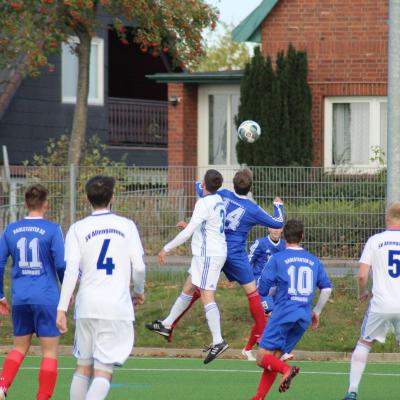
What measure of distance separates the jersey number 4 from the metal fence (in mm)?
9773

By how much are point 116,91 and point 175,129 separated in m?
9.12

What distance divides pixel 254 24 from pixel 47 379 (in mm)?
18183

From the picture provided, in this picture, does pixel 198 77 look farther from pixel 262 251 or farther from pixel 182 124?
pixel 262 251

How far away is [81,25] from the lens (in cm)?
2525

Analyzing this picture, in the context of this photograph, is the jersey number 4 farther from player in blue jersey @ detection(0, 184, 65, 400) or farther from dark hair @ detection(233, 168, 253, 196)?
dark hair @ detection(233, 168, 253, 196)

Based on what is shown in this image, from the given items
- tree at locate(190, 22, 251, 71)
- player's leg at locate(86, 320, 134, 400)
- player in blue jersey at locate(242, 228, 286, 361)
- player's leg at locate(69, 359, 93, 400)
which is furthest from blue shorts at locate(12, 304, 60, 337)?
tree at locate(190, 22, 251, 71)

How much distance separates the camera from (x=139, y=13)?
24453 millimetres

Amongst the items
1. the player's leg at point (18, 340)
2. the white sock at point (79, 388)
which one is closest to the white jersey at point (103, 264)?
the white sock at point (79, 388)

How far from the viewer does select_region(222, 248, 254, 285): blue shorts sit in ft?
50.1

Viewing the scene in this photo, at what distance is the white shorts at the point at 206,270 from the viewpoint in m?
15.0

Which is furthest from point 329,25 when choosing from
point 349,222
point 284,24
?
point 349,222

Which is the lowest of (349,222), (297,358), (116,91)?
(297,358)

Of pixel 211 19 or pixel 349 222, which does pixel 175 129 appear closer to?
pixel 211 19

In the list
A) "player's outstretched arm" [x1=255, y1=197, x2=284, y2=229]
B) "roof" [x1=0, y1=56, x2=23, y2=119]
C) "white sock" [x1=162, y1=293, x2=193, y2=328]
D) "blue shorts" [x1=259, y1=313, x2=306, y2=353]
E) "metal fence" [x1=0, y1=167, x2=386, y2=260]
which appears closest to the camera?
"blue shorts" [x1=259, y1=313, x2=306, y2=353]
